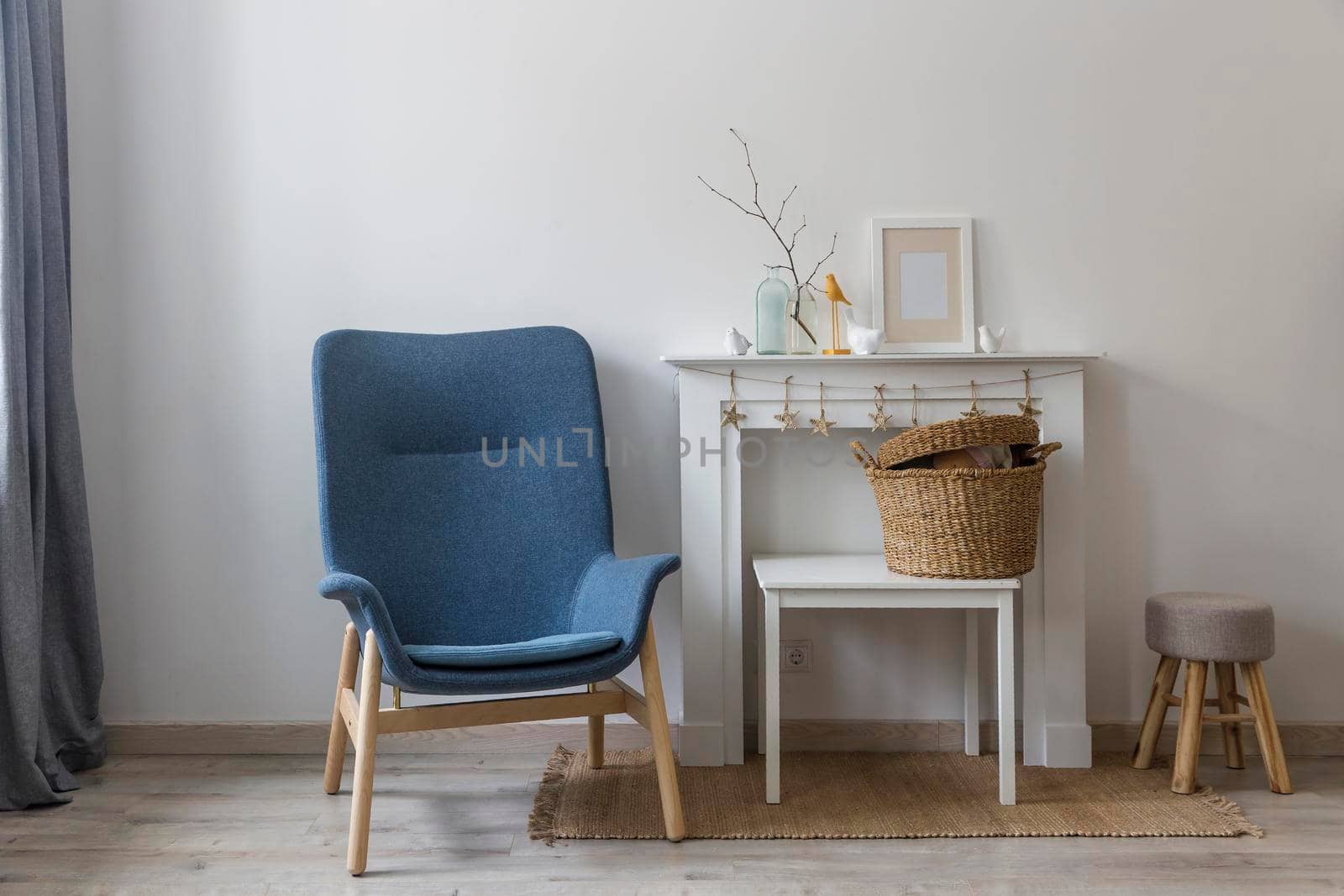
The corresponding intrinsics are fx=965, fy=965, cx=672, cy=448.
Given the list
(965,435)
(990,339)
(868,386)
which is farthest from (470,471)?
(990,339)

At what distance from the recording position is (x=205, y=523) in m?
2.44

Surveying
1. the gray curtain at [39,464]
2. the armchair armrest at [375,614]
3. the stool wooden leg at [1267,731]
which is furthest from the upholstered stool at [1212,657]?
the gray curtain at [39,464]

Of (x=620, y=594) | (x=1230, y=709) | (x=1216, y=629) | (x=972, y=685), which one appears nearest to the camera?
(x=620, y=594)

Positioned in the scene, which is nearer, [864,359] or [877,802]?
[877,802]

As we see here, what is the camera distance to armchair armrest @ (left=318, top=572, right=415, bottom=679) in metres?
1.72

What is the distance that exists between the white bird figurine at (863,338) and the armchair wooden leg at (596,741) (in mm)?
1062

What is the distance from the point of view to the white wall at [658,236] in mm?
2387

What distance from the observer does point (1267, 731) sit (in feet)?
6.98

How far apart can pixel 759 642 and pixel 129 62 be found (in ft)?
7.01

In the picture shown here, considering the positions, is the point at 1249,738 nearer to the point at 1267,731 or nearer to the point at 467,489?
the point at 1267,731

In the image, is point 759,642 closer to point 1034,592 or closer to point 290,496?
point 1034,592

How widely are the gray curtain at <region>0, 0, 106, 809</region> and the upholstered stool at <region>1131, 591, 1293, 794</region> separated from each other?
96.5 inches

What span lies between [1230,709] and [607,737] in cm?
146

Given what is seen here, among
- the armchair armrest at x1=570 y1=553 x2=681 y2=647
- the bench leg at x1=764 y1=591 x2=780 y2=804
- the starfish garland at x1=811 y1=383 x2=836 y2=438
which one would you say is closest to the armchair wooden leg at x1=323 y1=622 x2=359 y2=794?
the armchair armrest at x1=570 y1=553 x2=681 y2=647
